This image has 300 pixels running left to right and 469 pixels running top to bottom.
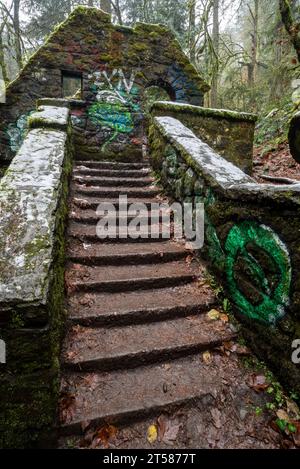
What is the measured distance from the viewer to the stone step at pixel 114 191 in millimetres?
4166

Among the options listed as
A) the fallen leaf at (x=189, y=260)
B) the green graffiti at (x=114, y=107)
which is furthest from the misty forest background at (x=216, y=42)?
the fallen leaf at (x=189, y=260)

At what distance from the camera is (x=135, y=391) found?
7.12ft

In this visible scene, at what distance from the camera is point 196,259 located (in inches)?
133

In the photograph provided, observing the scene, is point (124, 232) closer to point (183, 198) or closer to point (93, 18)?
point (183, 198)

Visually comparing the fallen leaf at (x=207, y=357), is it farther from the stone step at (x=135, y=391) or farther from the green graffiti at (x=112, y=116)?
the green graffiti at (x=112, y=116)

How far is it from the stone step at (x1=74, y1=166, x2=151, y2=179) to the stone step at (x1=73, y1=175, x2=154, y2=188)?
7.5 inches

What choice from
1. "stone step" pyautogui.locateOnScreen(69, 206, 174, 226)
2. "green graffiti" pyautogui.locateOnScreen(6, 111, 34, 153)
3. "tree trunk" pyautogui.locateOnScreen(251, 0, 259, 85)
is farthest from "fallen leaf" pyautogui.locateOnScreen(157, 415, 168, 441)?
"tree trunk" pyautogui.locateOnScreen(251, 0, 259, 85)

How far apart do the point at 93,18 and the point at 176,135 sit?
5.29 m

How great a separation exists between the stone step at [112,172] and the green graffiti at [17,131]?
160 inches

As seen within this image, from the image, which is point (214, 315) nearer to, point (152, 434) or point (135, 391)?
point (135, 391)

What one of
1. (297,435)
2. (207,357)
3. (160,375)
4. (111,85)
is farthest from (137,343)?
(111,85)

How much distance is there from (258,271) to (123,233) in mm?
1677

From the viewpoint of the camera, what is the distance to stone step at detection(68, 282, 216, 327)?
8.40 feet

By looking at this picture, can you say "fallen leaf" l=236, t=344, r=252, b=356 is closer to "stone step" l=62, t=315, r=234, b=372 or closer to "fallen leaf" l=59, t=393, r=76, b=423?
"stone step" l=62, t=315, r=234, b=372
